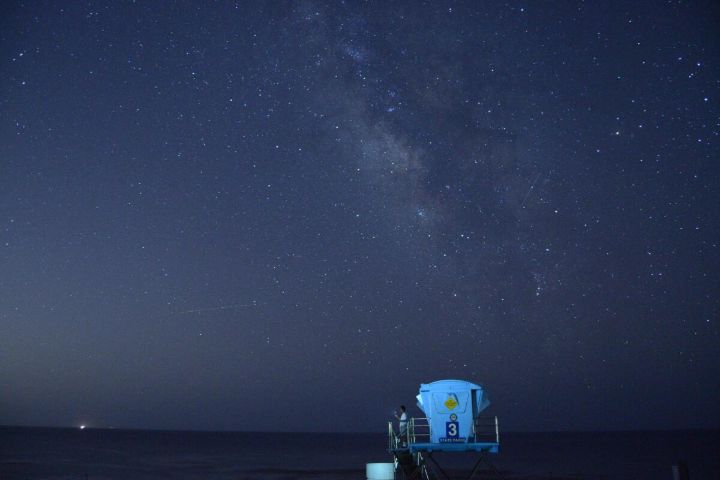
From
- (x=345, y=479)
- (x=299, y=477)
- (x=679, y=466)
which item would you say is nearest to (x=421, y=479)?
(x=679, y=466)

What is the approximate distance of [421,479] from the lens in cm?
3297

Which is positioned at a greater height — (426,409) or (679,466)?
(426,409)

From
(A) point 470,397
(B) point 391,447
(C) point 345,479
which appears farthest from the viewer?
(C) point 345,479

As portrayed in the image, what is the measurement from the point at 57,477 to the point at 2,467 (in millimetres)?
14670

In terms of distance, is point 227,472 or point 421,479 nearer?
point 421,479

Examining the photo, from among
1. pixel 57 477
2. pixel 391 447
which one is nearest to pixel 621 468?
pixel 391 447

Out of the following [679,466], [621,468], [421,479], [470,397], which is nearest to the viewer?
[679,466]

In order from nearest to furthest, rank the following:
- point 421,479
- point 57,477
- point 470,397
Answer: point 470,397 < point 421,479 < point 57,477

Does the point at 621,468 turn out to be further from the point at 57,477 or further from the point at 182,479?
the point at 57,477

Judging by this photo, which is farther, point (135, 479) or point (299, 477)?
point (299, 477)

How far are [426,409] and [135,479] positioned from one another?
41573 mm

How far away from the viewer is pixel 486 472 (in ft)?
195

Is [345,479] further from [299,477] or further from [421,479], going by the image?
[421,479]

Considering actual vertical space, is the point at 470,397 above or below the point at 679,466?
above
